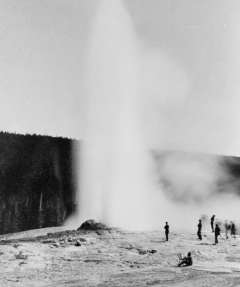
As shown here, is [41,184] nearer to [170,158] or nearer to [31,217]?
[31,217]

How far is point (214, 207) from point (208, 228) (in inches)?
415

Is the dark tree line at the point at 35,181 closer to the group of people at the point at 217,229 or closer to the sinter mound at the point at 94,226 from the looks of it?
the sinter mound at the point at 94,226

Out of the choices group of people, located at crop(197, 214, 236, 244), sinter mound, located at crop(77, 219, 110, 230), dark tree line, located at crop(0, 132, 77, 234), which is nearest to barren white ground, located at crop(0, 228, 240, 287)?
group of people, located at crop(197, 214, 236, 244)

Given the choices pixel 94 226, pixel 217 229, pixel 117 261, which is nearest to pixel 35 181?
pixel 94 226

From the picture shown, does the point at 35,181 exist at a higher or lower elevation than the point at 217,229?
higher

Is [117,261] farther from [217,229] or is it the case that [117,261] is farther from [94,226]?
[94,226]

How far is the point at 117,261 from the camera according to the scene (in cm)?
1909

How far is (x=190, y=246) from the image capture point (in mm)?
23016

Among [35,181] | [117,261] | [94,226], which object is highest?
[35,181]

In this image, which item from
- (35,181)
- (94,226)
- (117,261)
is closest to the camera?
(117,261)

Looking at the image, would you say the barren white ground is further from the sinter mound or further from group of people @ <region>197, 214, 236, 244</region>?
the sinter mound

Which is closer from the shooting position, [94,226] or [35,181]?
[94,226]

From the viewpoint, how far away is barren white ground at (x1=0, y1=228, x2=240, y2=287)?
1547 cm

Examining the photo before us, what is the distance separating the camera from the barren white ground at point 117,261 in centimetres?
1547
